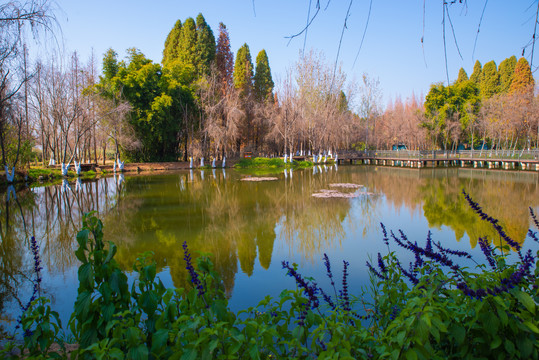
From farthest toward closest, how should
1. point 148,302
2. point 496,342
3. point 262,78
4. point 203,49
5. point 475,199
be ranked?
point 262,78, point 203,49, point 475,199, point 148,302, point 496,342

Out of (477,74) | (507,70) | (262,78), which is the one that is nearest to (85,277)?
(262,78)

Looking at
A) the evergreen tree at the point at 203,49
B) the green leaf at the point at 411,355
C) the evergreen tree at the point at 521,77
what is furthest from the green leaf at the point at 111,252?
the evergreen tree at the point at 521,77

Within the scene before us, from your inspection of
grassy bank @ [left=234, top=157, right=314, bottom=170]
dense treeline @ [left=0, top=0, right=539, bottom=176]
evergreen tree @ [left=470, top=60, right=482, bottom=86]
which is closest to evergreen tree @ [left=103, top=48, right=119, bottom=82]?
dense treeline @ [left=0, top=0, right=539, bottom=176]

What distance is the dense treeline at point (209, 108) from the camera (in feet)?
93.4

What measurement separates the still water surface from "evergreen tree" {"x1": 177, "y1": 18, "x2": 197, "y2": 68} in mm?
24876

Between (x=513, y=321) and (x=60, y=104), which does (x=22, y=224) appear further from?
(x=60, y=104)

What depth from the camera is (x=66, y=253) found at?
736 cm

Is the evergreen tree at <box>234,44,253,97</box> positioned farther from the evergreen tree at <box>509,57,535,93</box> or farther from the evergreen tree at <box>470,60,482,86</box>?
the evergreen tree at <box>470,60,482,86</box>

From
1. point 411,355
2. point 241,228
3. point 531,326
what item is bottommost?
point 241,228

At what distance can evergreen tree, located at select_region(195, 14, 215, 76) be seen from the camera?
37.2m

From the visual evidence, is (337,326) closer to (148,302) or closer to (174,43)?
(148,302)

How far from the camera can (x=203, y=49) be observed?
122 ft

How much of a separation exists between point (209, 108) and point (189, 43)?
9.73 metres

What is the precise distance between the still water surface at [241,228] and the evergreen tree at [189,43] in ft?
81.6
